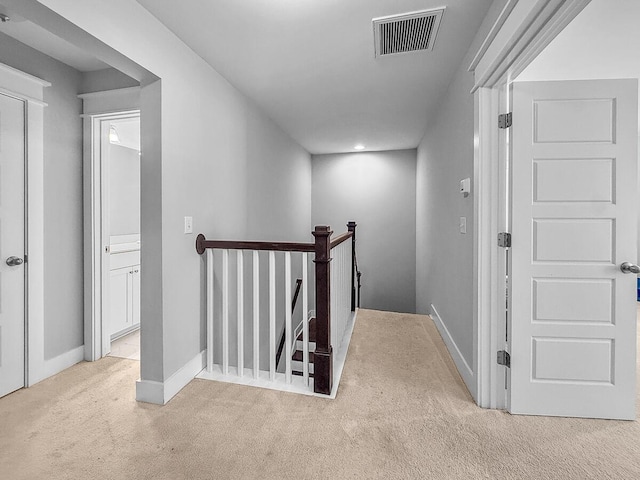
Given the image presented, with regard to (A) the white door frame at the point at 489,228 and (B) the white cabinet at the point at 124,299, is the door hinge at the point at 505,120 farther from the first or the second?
(B) the white cabinet at the point at 124,299

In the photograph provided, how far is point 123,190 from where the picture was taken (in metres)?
3.61

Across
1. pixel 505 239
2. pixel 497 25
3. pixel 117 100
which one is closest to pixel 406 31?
pixel 497 25

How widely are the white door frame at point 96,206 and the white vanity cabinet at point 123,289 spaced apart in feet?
1.87

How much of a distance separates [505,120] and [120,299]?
3806mm

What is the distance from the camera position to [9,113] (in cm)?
201

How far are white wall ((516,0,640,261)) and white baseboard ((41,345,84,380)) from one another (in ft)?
13.7

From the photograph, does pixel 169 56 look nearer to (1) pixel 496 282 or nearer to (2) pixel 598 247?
(1) pixel 496 282

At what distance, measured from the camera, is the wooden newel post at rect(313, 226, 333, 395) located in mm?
1972

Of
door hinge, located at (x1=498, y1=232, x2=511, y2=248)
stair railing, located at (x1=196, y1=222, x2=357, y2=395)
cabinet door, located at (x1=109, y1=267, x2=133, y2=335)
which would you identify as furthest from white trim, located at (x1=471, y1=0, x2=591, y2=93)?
cabinet door, located at (x1=109, y1=267, x2=133, y2=335)

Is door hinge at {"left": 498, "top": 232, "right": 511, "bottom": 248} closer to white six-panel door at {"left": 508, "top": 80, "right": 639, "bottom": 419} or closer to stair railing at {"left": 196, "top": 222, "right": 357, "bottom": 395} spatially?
white six-panel door at {"left": 508, "top": 80, "right": 639, "bottom": 419}

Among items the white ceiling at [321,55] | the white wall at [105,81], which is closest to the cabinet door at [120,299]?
the white wall at [105,81]

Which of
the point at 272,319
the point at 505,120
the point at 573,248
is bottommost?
the point at 272,319

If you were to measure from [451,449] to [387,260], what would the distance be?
404 centimetres

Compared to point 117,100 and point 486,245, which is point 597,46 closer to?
point 486,245
